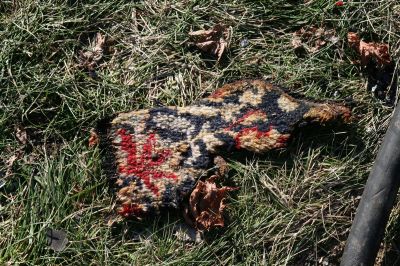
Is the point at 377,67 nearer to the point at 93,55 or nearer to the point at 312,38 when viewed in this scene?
the point at 312,38

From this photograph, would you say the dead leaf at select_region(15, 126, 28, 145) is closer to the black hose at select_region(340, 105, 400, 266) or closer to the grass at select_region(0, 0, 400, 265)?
the grass at select_region(0, 0, 400, 265)

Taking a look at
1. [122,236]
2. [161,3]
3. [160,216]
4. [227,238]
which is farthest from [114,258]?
[161,3]

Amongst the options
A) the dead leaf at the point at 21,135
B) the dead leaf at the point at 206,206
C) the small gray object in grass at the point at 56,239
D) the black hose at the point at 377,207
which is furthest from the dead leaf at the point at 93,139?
the black hose at the point at 377,207

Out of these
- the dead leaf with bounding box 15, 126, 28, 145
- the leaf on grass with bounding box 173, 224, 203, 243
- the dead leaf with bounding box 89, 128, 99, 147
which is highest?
the dead leaf with bounding box 15, 126, 28, 145

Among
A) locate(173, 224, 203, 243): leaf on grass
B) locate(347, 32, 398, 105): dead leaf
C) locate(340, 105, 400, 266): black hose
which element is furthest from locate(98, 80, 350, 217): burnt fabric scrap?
locate(340, 105, 400, 266): black hose

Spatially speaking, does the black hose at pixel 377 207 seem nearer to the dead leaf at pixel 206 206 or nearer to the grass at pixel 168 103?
the grass at pixel 168 103

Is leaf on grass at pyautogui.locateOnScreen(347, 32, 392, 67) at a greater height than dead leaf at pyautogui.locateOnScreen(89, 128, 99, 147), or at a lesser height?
greater
